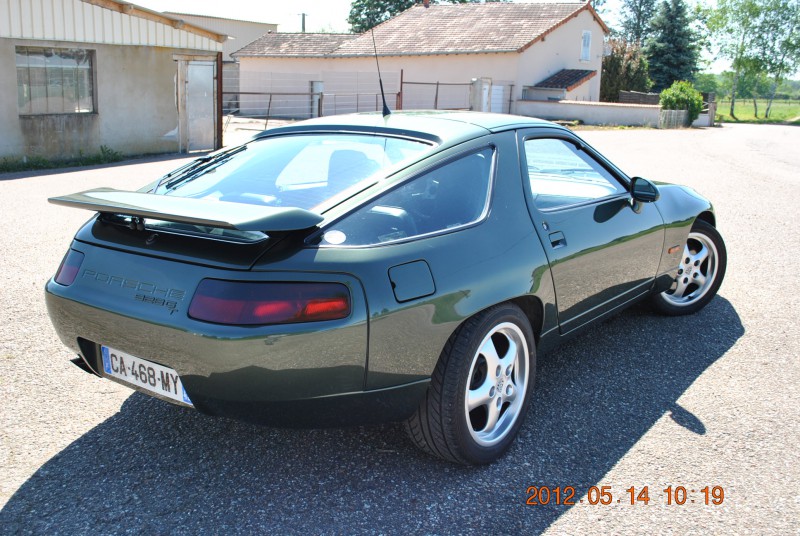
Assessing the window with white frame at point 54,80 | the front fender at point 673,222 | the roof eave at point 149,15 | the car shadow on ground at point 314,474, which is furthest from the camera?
the roof eave at point 149,15

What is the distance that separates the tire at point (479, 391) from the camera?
2.91m

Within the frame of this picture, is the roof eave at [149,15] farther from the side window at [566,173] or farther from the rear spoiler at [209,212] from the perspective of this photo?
the rear spoiler at [209,212]

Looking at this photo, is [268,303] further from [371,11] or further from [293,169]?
[371,11]

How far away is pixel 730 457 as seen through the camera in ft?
10.8

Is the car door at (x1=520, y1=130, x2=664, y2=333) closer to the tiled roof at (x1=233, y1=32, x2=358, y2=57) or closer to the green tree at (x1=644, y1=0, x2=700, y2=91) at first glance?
the tiled roof at (x1=233, y1=32, x2=358, y2=57)

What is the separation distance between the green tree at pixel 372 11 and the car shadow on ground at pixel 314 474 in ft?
196

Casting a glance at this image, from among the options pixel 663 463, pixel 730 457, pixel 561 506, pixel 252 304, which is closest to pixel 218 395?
pixel 252 304

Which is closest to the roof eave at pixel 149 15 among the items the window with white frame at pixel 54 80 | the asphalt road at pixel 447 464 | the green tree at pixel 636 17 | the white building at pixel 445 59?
the window with white frame at pixel 54 80

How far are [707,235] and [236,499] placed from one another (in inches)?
150

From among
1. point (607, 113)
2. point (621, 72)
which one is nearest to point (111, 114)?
point (607, 113)

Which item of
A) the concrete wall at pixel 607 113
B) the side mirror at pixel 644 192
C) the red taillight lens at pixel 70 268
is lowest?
the red taillight lens at pixel 70 268

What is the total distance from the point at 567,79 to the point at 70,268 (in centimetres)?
3603

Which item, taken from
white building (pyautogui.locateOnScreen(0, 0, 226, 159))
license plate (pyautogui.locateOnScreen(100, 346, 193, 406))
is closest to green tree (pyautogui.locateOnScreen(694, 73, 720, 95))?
white building (pyautogui.locateOnScreen(0, 0, 226, 159))

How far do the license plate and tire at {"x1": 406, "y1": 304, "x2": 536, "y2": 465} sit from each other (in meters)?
0.93
